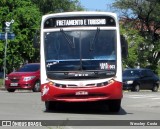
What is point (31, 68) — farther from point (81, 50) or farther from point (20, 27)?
point (20, 27)

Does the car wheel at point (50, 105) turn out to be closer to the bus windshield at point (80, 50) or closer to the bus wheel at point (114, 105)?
the bus windshield at point (80, 50)

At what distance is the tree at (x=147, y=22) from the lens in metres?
62.2

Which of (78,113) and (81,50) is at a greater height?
(81,50)

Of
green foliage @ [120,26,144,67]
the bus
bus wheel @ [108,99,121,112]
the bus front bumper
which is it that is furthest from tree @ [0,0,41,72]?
the bus front bumper

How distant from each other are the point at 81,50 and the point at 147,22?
1855 inches

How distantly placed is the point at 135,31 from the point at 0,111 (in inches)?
1861

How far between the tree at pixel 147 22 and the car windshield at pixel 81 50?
45.5m

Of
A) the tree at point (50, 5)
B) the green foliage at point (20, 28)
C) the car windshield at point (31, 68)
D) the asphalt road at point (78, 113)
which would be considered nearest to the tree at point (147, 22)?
the tree at point (50, 5)

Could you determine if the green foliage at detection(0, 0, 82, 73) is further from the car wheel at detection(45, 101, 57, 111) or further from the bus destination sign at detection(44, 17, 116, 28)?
the bus destination sign at detection(44, 17, 116, 28)

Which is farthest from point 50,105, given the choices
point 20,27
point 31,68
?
point 20,27

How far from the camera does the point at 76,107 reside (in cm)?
1942

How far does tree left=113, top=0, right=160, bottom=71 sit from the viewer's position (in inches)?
2448

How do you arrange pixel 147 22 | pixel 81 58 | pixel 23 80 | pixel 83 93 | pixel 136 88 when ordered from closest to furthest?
pixel 83 93 → pixel 81 58 → pixel 23 80 → pixel 136 88 → pixel 147 22

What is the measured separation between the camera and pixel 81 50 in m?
16.6
